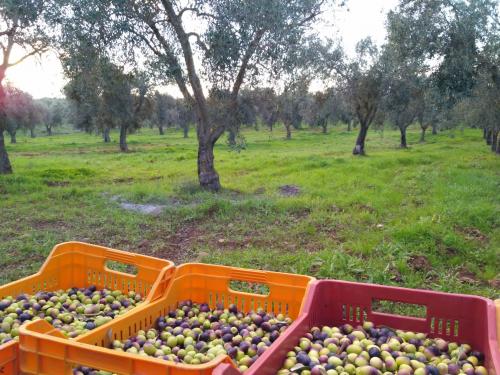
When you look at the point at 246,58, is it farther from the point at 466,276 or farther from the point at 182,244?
the point at 466,276

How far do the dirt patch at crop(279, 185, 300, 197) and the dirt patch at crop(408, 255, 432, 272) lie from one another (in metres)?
5.97

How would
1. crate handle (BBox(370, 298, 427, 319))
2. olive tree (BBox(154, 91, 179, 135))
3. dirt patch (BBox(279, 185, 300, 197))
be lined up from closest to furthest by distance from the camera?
crate handle (BBox(370, 298, 427, 319)) → dirt patch (BBox(279, 185, 300, 197)) → olive tree (BBox(154, 91, 179, 135))

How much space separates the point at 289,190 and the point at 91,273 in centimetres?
959

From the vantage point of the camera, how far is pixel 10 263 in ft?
24.2

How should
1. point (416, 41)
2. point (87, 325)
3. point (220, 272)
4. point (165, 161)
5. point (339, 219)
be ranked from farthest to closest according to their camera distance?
point (165, 161)
point (416, 41)
point (339, 219)
point (220, 272)
point (87, 325)

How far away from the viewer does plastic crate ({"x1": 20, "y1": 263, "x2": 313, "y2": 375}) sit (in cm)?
233

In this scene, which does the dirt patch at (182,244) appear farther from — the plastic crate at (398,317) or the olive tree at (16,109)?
the olive tree at (16,109)

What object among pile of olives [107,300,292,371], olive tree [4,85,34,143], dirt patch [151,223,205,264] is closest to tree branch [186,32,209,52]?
dirt patch [151,223,205,264]

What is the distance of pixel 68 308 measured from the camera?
432 centimetres

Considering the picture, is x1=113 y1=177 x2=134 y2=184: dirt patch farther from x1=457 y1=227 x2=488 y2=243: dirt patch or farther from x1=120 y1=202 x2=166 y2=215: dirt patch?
x1=457 y1=227 x2=488 y2=243: dirt patch

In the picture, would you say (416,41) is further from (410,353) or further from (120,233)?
(410,353)

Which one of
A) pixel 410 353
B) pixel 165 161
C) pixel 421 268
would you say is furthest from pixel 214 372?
pixel 165 161

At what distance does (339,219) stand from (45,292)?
21.5 feet

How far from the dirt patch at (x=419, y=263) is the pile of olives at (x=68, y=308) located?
14.1 feet
